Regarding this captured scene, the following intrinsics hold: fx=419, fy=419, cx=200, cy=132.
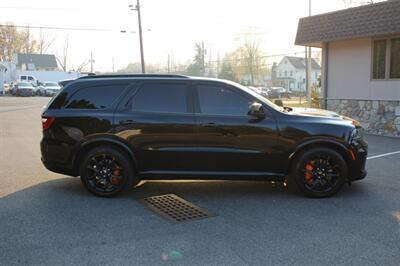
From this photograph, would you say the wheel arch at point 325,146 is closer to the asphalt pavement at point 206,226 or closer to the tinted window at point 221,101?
the asphalt pavement at point 206,226

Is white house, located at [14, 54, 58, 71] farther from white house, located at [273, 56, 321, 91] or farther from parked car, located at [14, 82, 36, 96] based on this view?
white house, located at [273, 56, 321, 91]

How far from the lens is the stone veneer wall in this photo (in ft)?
43.5

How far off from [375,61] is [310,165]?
9.35 metres

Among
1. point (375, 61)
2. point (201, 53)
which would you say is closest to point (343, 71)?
point (375, 61)

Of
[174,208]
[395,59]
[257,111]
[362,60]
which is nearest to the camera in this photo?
[174,208]

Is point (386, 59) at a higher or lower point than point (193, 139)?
higher

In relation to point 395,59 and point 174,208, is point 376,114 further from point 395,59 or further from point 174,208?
point 174,208

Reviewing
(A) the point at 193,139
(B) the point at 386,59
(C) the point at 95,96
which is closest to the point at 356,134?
(A) the point at 193,139

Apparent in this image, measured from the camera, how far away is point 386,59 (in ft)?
44.6

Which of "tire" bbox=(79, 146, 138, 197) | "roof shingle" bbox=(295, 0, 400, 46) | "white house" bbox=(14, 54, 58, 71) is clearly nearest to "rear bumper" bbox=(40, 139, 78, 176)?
"tire" bbox=(79, 146, 138, 197)

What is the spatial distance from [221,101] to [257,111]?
0.57 metres

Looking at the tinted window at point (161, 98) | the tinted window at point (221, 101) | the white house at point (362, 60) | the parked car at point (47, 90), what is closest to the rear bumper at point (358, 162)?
the tinted window at point (221, 101)

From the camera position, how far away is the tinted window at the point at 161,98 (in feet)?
20.5

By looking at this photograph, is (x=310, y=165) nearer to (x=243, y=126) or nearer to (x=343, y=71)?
(x=243, y=126)
